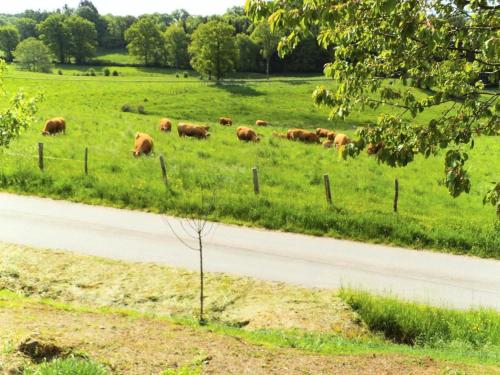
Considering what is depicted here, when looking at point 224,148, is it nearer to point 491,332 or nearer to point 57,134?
point 57,134

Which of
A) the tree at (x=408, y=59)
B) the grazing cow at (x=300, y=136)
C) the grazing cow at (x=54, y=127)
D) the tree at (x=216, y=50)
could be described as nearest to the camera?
the tree at (x=408, y=59)

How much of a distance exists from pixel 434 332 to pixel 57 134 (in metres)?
26.8

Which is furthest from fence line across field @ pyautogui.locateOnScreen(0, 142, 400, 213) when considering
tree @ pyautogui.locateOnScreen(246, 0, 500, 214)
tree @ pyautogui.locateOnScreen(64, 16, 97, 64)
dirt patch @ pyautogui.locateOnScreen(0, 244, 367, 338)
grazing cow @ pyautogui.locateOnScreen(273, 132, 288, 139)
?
tree @ pyautogui.locateOnScreen(64, 16, 97, 64)

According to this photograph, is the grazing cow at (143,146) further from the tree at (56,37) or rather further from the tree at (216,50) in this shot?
the tree at (56,37)

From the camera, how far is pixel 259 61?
10362 cm

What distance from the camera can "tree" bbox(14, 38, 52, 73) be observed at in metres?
Answer: 90.6

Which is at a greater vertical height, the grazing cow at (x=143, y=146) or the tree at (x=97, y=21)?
the tree at (x=97, y=21)

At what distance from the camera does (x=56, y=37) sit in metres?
107

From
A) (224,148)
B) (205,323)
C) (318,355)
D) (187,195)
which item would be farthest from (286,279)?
(224,148)

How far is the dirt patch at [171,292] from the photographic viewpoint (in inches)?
400

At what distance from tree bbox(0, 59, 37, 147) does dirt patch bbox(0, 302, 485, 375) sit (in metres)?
5.21

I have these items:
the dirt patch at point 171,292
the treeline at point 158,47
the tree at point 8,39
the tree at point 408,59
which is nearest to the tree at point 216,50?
the treeline at point 158,47

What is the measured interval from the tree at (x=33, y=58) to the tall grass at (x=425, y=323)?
94227 millimetres

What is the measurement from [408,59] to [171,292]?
757 cm
